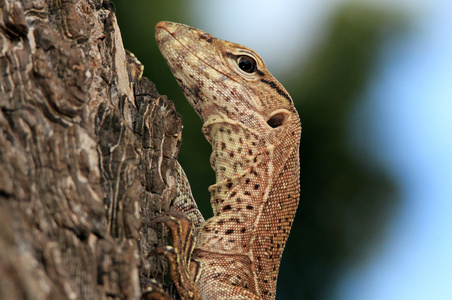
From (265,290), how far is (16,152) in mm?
2160

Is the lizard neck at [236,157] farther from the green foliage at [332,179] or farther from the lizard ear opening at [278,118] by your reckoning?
the green foliage at [332,179]

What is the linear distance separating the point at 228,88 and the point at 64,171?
181cm

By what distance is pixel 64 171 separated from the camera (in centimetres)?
208

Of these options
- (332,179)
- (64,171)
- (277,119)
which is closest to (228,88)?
(277,119)

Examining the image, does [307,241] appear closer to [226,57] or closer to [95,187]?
[226,57]

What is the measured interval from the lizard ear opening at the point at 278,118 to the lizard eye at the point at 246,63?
0.39m

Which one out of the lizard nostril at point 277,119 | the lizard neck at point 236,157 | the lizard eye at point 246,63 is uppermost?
the lizard eye at point 246,63

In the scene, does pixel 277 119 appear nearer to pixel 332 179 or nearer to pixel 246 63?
pixel 246 63

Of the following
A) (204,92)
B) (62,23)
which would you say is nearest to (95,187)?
(62,23)

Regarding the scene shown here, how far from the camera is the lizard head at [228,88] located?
3.62 meters

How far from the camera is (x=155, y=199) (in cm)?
297

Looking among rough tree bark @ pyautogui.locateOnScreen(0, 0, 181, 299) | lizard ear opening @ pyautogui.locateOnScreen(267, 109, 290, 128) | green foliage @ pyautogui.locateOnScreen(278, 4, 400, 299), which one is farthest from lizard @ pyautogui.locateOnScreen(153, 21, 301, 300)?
green foliage @ pyautogui.locateOnScreen(278, 4, 400, 299)

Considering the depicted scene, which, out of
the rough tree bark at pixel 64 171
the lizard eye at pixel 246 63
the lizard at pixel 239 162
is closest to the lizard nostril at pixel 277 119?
the lizard at pixel 239 162

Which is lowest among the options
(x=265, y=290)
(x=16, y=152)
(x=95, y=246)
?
(x=265, y=290)
